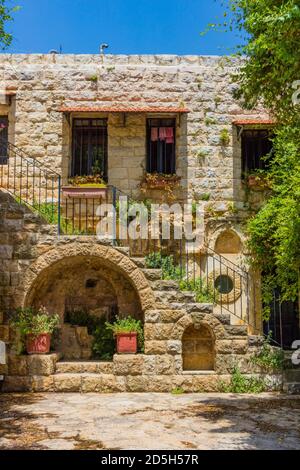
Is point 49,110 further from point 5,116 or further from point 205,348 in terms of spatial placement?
point 205,348

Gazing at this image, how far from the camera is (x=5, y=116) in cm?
1084

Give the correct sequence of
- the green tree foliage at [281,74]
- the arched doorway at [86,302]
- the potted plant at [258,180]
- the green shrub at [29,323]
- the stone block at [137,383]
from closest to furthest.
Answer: the green tree foliage at [281,74]
the stone block at [137,383]
the green shrub at [29,323]
the arched doorway at [86,302]
the potted plant at [258,180]

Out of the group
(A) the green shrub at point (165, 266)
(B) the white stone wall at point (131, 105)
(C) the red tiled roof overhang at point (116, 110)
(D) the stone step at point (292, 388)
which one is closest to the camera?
(D) the stone step at point (292, 388)

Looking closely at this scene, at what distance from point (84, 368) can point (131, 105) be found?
5.83 m

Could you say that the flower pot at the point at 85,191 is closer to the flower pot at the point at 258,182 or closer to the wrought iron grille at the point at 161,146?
the wrought iron grille at the point at 161,146

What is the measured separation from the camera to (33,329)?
832 cm

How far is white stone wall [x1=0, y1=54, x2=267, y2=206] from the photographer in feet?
34.7

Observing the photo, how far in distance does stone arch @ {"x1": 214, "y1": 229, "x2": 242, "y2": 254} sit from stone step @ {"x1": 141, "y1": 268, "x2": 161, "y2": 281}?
2319 millimetres

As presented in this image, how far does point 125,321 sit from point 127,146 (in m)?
4.05

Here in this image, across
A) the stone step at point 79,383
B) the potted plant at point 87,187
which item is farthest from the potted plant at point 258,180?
the stone step at point 79,383

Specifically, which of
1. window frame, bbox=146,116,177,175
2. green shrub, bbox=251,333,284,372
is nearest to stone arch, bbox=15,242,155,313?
green shrub, bbox=251,333,284,372

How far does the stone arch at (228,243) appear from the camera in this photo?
10.5m

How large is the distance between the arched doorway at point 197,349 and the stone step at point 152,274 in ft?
3.74

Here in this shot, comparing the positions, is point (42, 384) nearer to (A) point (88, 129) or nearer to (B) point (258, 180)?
(A) point (88, 129)
